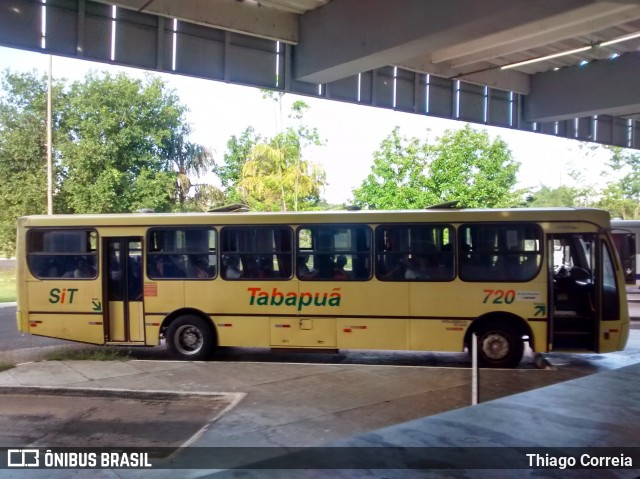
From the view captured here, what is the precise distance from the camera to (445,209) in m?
9.97

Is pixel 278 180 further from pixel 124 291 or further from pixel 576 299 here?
pixel 576 299

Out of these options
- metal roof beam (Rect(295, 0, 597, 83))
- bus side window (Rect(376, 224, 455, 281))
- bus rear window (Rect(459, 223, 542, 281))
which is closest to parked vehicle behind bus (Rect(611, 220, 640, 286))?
bus rear window (Rect(459, 223, 542, 281))

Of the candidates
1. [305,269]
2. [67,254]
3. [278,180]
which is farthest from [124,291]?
[278,180]

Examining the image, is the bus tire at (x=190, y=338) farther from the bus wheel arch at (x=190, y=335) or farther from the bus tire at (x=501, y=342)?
the bus tire at (x=501, y=342)

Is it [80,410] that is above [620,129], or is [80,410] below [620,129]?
below

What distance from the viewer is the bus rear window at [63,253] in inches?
411

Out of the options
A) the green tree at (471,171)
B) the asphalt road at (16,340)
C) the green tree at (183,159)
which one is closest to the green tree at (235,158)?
the green tree at (183,159)

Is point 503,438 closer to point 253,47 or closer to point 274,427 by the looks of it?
point 274,427

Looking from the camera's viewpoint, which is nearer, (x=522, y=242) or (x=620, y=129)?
(x=522, y=242)

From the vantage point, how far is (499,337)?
9414 mm

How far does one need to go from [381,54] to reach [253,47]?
350 centimetres

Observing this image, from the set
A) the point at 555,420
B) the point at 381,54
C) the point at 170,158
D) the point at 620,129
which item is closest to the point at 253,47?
the point at 381,54

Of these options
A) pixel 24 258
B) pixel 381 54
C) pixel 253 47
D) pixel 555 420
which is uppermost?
pixel 253 47

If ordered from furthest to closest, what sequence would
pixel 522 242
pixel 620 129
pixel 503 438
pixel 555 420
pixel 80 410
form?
pixel 620 129, pixel 522 242, pixel 80 410, pixel 555 420, pixel 503 438
